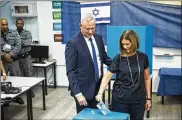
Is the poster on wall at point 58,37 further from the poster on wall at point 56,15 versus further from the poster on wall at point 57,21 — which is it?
the poster on wall at point 56,15

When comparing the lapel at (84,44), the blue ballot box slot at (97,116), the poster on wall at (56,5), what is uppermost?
the poster on wall at (56,5)

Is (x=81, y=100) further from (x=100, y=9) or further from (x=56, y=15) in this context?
(x=56, y=15)

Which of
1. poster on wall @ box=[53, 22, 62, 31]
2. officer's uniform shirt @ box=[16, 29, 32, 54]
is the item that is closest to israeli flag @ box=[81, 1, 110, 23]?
poster on wall @ box=[53, 22, 62, 31]

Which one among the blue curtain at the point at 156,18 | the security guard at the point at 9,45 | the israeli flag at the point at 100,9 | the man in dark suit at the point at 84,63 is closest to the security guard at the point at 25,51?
the security guard at the point at 9,45

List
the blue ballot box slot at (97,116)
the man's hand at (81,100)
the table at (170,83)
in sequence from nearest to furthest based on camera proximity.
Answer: the blue ballot box slot at (97,116) → the man's hand at (81,100) → the table at (170,83)

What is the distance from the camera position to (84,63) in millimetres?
1874

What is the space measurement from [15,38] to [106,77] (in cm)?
216

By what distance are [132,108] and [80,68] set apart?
1.64ft

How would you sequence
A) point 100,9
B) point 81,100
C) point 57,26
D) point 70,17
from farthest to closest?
point 57,26 < point 70,17 < point 100,9 < point 81,100

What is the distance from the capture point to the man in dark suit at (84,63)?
6.01 feet

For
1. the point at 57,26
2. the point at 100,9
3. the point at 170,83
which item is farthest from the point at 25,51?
the point at 170,83

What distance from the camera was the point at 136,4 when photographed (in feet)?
13.5

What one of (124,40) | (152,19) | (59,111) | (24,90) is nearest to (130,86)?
(124,40)

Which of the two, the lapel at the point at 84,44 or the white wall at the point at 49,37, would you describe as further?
the white wall at the point at 49,37
